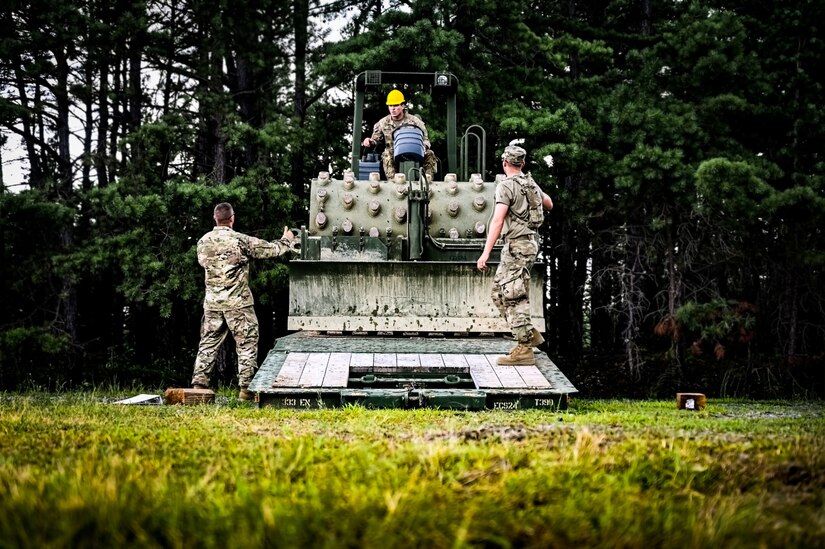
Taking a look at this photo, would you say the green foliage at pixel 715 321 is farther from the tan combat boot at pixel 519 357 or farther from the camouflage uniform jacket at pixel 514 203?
the camouflage uniform jacket at pixel 514 203

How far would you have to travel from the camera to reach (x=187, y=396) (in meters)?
8.41

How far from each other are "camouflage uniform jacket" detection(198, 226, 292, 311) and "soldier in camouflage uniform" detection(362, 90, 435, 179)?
11.2 ft

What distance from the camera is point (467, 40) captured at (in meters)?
16.8

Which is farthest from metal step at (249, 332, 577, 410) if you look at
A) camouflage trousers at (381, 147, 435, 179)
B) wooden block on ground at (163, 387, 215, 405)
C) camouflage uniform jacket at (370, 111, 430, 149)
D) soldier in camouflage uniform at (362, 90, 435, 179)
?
camouflage uniform jacket at (370, 111, 430, 149)

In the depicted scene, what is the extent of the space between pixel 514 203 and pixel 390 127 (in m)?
4.60

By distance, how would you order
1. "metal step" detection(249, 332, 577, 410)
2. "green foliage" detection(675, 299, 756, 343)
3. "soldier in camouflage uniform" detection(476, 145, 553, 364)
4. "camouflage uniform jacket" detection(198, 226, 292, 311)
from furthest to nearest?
"green foliage" detection(675, 299, 756, 343), "camouflage uniform jacket" detection(198, 226, 292, 311), "soldier in camouflage uniform" detection(476, 145, 553, 364), "metal step" detection(249, 332, 577, 410)

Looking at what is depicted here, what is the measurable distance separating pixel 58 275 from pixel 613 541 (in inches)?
563

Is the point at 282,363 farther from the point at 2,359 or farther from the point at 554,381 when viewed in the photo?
the point at 2,359

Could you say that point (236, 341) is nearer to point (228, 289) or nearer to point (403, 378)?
point (228, 289)

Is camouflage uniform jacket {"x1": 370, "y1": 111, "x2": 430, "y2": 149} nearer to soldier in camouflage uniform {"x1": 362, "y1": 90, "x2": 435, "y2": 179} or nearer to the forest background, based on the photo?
soldier in camouflage uniform {"x1": 362, "y1": 90, "x2": 435, "y2": 179}

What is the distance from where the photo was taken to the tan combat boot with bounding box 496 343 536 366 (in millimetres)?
8625

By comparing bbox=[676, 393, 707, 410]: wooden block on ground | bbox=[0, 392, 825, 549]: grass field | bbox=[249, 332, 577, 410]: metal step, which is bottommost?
bbox=[676, 393, 707, 410]: wooden block on ground

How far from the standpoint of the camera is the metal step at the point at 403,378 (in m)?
7.66

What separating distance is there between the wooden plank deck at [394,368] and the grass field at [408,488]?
2912 millimetres
